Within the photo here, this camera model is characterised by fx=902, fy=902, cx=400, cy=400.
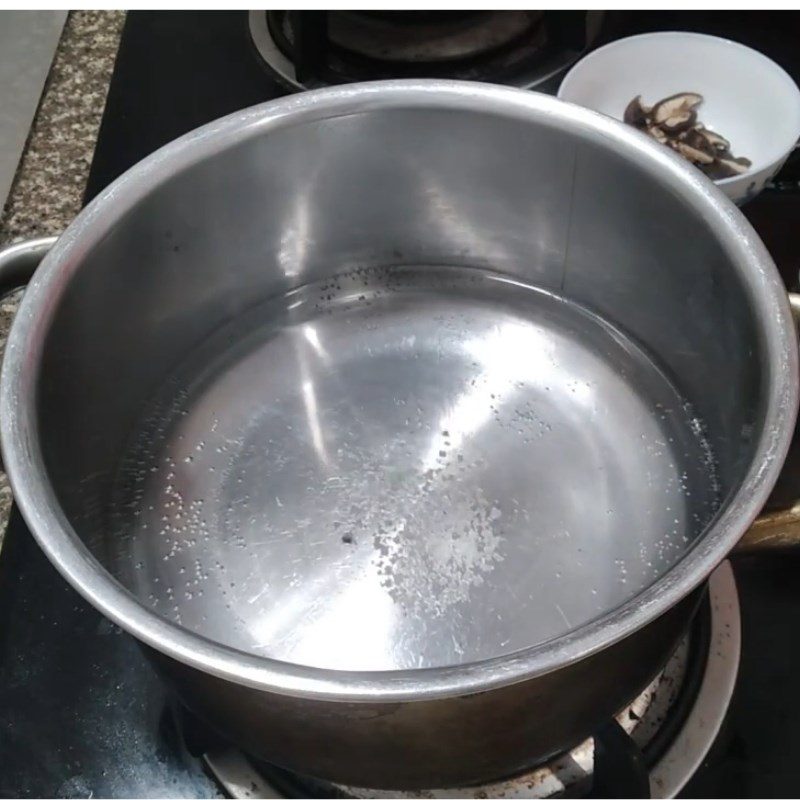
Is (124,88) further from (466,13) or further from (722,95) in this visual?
(722,95)

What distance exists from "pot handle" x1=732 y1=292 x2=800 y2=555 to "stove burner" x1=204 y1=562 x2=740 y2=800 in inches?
3.0

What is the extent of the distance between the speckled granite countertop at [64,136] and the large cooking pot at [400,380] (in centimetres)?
17

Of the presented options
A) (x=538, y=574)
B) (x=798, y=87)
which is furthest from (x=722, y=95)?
(x=538, y=574)

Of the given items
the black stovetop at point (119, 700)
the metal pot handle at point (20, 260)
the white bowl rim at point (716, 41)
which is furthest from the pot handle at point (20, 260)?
the white bowl rim at point (716, 41)

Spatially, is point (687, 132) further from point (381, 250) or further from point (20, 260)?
point (20, 260)

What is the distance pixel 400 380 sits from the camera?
736 mm

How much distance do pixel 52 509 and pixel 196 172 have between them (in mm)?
289

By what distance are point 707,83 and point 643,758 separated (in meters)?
0.58

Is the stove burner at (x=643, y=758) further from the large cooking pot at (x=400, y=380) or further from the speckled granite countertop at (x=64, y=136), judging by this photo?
the speckled granite countertop at (x=64, y=136)

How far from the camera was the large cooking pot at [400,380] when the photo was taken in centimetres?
54

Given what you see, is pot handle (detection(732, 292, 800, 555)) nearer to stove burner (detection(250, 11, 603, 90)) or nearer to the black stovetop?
the black stovetop

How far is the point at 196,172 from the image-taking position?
0.62 m

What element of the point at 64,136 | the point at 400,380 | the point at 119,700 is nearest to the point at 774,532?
the point at 400,380

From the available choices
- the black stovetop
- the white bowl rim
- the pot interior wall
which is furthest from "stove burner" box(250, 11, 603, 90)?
the black stovetop
